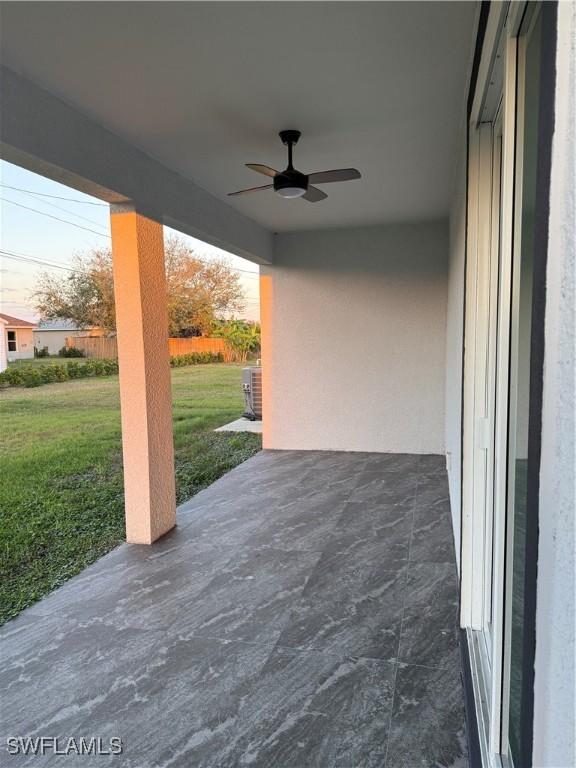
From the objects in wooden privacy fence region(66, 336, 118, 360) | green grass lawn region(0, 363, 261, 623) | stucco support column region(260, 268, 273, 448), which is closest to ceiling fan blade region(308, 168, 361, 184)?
green grass lawn region(0, 363, 261, 623)

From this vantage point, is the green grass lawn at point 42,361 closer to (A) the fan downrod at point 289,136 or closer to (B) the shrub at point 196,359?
(B) the shrub at point 196,359

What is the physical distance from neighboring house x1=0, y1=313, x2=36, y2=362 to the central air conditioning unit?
10.6 feet

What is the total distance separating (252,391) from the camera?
828 cm

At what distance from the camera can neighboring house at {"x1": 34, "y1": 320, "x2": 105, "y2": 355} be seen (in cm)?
595

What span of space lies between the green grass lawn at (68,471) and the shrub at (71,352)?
13.4 inches

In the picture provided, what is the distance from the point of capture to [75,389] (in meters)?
6.58

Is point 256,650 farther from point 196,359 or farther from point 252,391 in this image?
point 196,359

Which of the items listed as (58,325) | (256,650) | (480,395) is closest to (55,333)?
(58,325)

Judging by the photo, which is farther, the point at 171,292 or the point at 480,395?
the point at 171,292

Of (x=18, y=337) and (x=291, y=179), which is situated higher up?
(x=291, y=179)

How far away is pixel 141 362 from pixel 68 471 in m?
2.78

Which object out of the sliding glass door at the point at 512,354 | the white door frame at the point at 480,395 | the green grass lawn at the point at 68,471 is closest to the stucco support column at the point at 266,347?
the green grass lawn at the point at 68,471

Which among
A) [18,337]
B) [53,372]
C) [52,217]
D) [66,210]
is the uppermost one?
[66,210]

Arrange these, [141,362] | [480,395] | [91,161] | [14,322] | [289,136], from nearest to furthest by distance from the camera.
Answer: [480,395]
[91,161]
[289,136]
[141,362]
[14,322]
